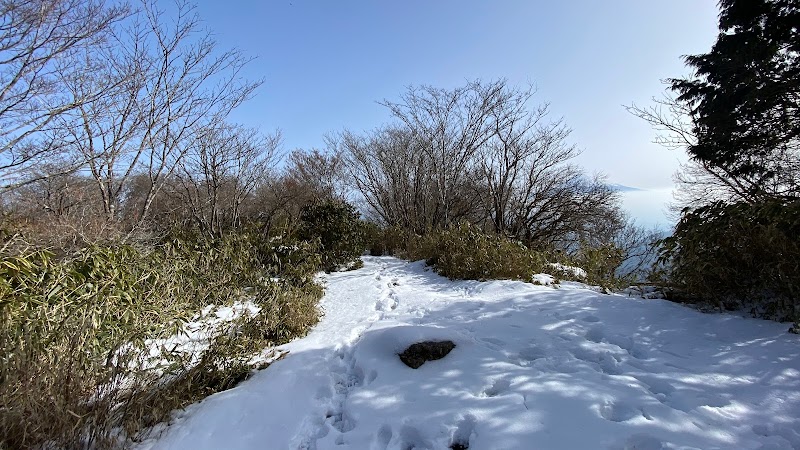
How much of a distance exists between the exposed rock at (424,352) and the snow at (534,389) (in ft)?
0.22

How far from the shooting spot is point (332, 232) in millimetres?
7289

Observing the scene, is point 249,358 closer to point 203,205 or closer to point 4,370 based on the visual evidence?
point 4,370

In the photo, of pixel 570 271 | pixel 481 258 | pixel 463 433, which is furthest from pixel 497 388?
pixel 570 271

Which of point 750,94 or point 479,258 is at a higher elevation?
point 750,94

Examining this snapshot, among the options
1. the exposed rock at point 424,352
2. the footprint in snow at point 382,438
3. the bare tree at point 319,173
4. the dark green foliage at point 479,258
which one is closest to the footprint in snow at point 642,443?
the footprint in snow at point 382,438

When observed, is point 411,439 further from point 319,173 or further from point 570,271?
point 319,173

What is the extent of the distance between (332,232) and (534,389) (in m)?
5.72

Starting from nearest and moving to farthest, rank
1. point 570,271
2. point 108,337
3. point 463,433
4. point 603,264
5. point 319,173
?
point 463,433 → point 108,337 → point 603,264 → point 570,271 → point 319,173

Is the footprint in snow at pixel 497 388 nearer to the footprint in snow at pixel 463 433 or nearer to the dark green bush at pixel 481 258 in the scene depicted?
the footprint in snow at pixel 463 433

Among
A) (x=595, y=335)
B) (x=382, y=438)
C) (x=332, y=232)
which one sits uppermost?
(x=332, y=232)

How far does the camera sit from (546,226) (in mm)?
14461

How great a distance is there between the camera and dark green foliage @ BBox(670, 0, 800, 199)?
222 inches

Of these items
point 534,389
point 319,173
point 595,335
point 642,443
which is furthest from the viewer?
point 319,173

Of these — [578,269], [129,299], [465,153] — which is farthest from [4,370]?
[465,153]
